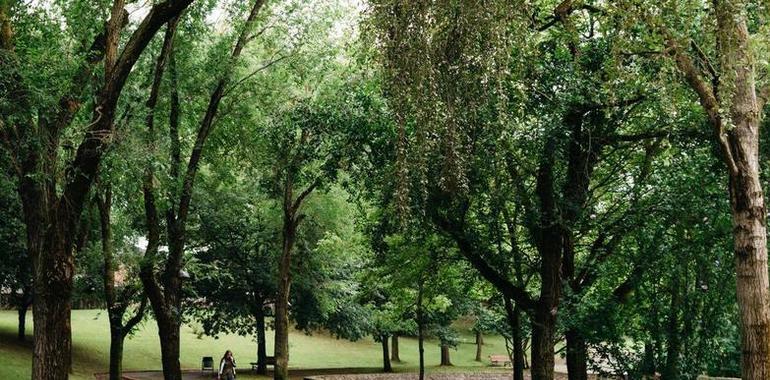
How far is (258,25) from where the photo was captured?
1752 cm

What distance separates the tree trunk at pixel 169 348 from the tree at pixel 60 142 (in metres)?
4.87

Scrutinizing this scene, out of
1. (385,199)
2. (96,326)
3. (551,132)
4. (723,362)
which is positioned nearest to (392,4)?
(551,132)

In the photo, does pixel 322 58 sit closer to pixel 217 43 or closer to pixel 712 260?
pixel 217 43

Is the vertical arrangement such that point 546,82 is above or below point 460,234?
above

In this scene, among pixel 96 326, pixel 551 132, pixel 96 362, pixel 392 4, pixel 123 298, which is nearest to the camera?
pixel 392 4

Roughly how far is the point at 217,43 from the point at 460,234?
271 inches

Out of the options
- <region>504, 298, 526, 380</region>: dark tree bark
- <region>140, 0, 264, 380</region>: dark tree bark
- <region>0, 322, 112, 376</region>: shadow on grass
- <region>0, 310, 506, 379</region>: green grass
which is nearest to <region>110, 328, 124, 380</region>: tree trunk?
<region>0, 310, 506, 379</region>: green grass

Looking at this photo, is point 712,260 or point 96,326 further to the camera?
point 96,326

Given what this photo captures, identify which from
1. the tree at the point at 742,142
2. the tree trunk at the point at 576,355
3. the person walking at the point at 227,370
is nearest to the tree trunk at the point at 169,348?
the person walking at the point at 227,370

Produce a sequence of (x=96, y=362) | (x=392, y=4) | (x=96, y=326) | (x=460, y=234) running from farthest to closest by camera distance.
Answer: (x=96, y=326)
(x=96, y=362)
(x=460, y=234)
(x=392, y=4)

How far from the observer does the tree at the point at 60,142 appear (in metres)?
10.2

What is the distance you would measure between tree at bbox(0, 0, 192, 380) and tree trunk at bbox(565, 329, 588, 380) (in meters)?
10.5

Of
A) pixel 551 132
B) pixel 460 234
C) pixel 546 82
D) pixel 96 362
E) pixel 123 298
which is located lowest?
pixel 96 362

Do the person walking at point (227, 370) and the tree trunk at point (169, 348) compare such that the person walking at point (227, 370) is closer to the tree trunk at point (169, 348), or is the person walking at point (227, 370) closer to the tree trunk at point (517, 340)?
the tree trunk at point (169, 348)
